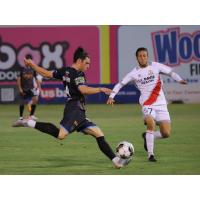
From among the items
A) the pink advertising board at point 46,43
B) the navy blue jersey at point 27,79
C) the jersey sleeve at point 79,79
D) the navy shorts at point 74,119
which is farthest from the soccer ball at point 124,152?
the pink advertising board at point 46,43

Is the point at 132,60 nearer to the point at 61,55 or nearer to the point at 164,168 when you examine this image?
the point at 61,55

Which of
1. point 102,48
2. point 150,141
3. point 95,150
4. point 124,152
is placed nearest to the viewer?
point 124,152

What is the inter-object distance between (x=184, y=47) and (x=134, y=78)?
18.6m

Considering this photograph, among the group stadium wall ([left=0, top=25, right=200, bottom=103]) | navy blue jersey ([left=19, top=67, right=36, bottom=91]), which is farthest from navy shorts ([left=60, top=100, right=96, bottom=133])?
stadium wall ([left=0, top=25, right=200, bottom=103])

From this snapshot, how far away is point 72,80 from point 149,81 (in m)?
1.98

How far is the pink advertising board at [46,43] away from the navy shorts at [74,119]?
768 inches

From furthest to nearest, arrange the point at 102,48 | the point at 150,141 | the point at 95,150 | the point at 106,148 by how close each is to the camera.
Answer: the point at 102,48, the point at 95,150, the point at 150,141, the point at 106,148

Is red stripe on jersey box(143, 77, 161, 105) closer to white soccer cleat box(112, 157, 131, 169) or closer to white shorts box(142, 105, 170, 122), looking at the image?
white shorts box(142, 105, 170, 122)

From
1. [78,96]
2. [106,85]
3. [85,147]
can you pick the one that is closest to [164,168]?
[78,96]

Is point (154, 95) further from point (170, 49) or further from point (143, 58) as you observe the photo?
point (170, 49)

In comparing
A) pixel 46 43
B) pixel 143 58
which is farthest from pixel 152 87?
pixel 46 43

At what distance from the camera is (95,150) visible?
14898 millimetres

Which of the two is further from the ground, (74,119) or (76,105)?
(76,105)

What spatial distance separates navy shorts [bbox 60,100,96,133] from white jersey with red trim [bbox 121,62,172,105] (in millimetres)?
1538
